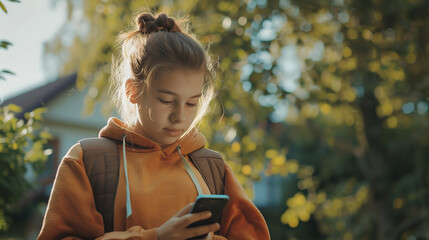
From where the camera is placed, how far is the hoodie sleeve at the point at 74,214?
50.3 inches

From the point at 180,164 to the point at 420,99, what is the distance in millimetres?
6133

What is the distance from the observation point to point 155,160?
1.44m

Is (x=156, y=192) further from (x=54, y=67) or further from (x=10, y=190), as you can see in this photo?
(x=54, y=67)

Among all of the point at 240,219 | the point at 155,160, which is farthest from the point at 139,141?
the point at 240,219

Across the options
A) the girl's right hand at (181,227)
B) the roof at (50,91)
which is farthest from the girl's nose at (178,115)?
the roof at (50,91)

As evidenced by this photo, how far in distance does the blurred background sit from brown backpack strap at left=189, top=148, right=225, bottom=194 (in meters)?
0.52

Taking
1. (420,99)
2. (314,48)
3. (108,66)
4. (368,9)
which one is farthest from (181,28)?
(420,99)

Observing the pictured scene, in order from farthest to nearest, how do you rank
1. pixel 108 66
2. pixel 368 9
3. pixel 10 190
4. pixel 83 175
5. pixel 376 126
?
pixel 376 126 < pixel 368 9 < pixel 108 66 < pixel 10 190 < pixel 83 175

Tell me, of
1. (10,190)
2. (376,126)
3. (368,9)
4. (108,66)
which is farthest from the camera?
(376,126)

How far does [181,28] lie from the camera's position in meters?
1.63

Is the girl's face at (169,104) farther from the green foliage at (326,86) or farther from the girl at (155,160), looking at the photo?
the green foliage at (326,86)

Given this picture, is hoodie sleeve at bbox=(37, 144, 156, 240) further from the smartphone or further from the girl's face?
the girl's face

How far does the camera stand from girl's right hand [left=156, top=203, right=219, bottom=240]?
1228mm

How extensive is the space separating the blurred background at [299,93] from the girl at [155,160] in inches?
17.8
